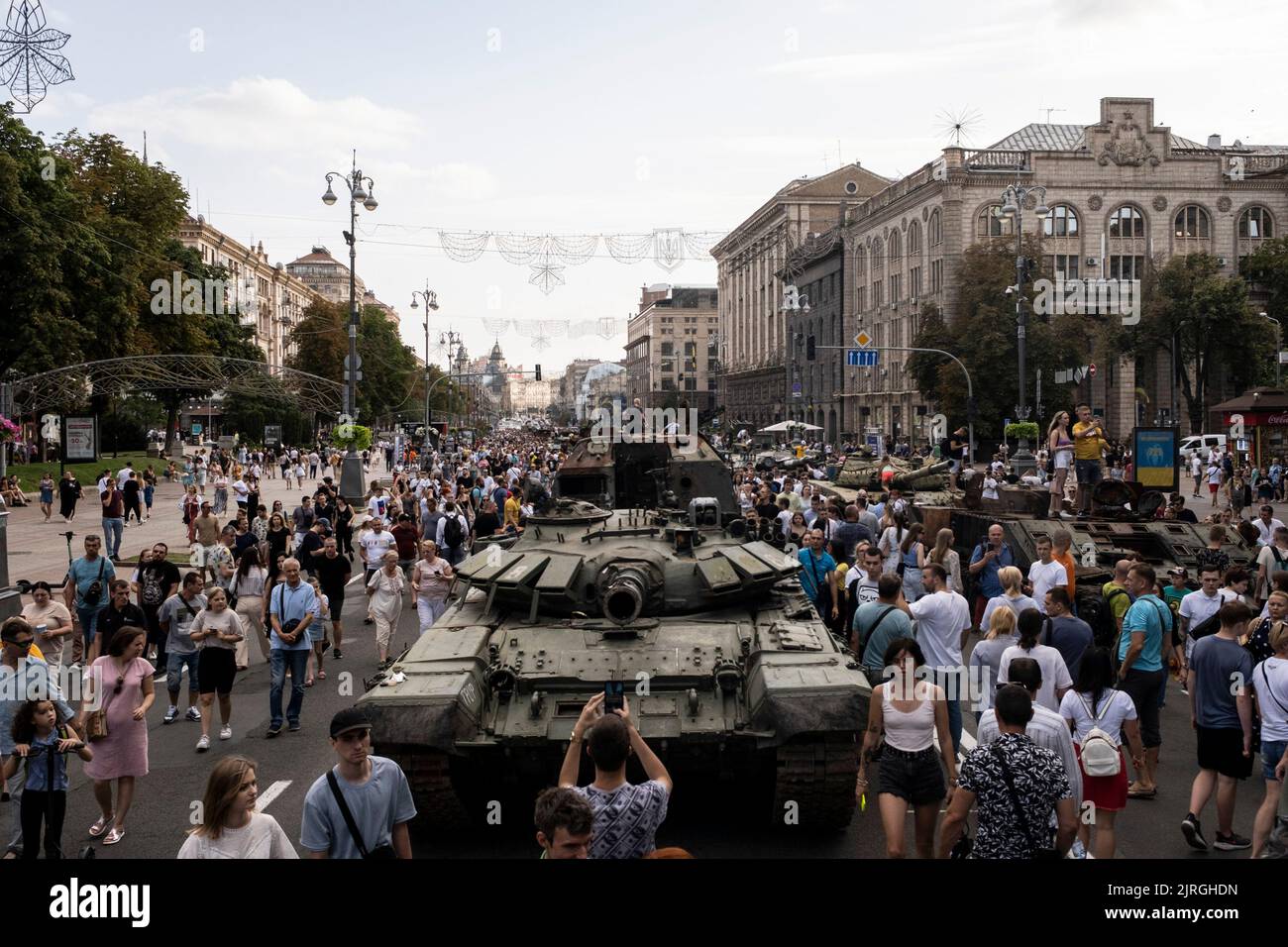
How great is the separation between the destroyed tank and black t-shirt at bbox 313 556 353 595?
3.92 m

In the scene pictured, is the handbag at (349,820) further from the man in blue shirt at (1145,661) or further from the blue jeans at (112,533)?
the blue jeans at (112,533)

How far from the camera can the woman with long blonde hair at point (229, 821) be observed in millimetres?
4961

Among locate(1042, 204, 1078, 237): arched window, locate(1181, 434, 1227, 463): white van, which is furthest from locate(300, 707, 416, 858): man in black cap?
locate(1042, 204, 1078, 237): arched window

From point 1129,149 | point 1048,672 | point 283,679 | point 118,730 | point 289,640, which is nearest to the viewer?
point 1048,672

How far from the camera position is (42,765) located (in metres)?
7.42

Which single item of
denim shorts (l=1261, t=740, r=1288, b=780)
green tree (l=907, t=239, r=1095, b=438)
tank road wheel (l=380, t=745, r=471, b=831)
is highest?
green tree (l=907, t=239, r=1095, b=438)

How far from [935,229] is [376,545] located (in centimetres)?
5450

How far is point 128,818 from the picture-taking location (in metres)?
8.78

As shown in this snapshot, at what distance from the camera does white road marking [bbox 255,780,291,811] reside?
29.6 feet

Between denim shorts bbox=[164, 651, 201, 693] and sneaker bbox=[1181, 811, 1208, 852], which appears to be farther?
denim shorts bbox=[164, 651, 201, 693]

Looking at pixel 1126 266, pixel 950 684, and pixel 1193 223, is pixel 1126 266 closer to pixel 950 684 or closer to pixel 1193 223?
pixel 1193 223

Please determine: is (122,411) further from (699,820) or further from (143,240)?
(699,820)

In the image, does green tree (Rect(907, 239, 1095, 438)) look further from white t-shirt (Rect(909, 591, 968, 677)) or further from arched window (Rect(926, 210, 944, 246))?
white t-shirt (Rect(909, 591, 968, 677))

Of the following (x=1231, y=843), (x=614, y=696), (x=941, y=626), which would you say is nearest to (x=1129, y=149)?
(x=941, y=626)
